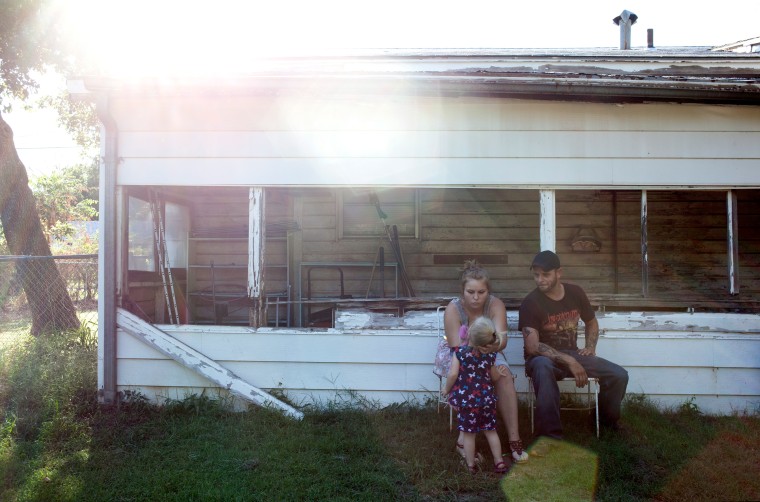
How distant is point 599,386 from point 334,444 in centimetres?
181

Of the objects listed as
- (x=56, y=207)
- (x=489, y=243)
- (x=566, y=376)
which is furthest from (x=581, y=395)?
(x=56, y=207)

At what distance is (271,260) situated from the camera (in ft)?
23.5

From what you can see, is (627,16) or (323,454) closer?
(323,454)

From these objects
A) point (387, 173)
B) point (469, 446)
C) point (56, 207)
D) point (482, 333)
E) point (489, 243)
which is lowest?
point (469, 446)

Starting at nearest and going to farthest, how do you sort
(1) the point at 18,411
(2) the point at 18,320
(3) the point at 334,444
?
(3) the point at 334,444 → (1) the point at 18,411 → (2) the point at 18,320

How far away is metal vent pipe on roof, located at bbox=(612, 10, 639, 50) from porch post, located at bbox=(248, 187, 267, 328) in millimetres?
6200

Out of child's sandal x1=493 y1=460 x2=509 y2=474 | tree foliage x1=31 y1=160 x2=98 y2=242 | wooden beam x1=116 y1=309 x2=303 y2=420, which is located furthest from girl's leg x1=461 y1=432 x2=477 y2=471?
tree foliage x1=31 y1=160 x2=98 y2=242

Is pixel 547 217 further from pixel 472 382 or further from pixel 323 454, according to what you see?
pixel 323 454

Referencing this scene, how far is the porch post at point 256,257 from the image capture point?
466 centimetres

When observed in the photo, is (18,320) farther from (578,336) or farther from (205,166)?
(578,336)

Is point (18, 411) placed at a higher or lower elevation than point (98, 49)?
lower

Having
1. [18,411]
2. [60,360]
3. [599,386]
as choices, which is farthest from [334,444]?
[60,360]

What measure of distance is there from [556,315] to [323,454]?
5.92ft

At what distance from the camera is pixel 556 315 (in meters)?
4.07
